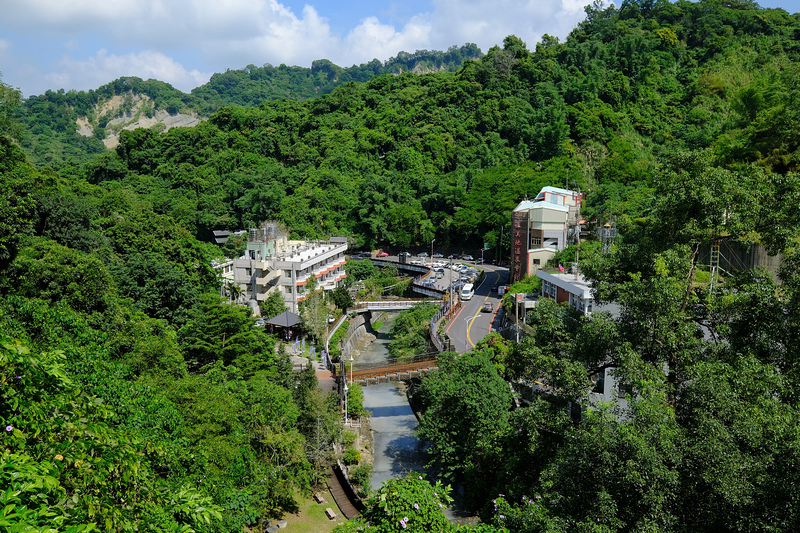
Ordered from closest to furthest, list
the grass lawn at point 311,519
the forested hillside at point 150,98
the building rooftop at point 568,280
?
the grass lawn at point 311,519 → the building rooftop at point 568,280 → the forested hillside at point 150,98

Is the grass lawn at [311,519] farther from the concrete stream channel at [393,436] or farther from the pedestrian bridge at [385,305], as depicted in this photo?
the pedestrian bridge at [385,305]

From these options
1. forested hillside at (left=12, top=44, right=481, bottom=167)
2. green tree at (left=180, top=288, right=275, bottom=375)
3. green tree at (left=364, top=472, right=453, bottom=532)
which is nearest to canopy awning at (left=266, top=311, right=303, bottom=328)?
green tree at (left=180, top=288, right=275, bottom=375)

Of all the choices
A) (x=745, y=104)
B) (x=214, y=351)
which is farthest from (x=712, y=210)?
(x=745, y=104)

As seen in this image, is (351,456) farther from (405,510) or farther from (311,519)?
(405,510)

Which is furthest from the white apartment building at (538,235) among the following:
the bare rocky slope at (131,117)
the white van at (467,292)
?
the bare rocky slope at (131,117)

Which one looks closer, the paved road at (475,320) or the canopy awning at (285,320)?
the paved road at (475,320)

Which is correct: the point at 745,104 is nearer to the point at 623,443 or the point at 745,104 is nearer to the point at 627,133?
the point at 627,133

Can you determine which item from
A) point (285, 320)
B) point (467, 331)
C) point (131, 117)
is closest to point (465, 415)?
point (467, 331)
